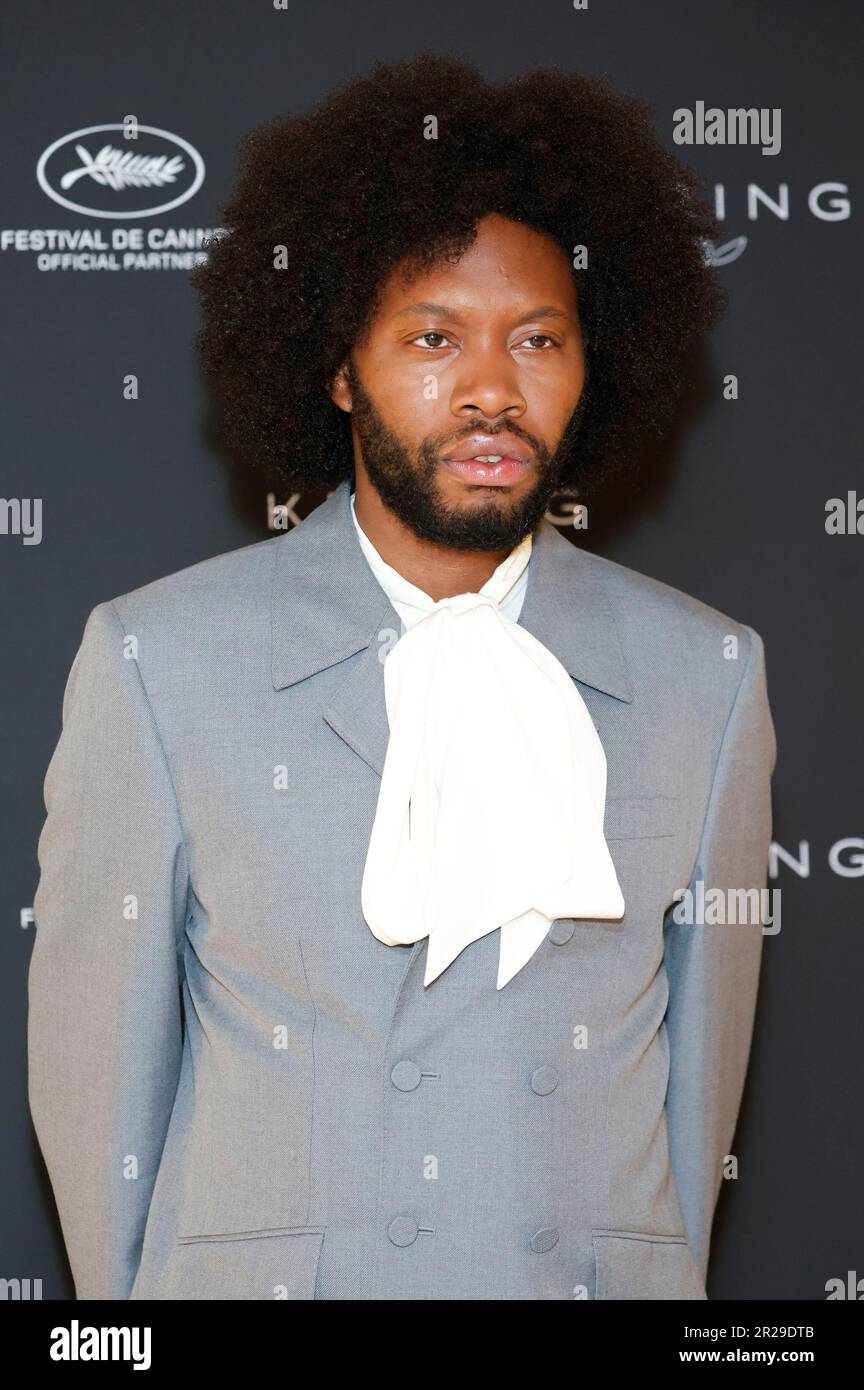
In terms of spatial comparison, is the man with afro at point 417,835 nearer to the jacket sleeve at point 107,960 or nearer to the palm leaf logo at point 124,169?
the jacket sleeve at point 107,960

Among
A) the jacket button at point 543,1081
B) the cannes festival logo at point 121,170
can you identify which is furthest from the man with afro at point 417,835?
the cannes festival logo at point 121,170

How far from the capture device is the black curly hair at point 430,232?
2184mm

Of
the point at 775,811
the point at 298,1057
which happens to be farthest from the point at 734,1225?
the point at 298,1057

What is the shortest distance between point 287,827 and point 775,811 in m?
1.09

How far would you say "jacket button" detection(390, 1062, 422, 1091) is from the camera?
6.29 ft

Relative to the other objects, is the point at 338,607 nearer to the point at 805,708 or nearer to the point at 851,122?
the point at 805,708

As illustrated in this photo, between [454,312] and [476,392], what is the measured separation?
0.44 ft

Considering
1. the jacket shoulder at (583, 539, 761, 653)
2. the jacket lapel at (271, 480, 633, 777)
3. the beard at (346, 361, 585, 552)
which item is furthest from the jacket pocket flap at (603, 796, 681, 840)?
the beard at (346, 361, 585, 552)

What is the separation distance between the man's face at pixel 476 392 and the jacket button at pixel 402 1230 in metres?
0.83

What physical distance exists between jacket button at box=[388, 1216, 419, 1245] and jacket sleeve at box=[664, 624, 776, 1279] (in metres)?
0.49

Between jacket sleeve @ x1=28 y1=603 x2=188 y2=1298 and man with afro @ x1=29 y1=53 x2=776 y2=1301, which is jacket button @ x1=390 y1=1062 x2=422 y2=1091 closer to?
man with afro @ x1=29 y1=53 x2=776 y2=1301

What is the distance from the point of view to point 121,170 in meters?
2.61

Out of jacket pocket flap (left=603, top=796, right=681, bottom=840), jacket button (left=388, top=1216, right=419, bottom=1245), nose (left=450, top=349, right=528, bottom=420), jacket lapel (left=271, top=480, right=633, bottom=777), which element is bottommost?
jacket button (left=388, top=1216, right=419, bottom=1245)

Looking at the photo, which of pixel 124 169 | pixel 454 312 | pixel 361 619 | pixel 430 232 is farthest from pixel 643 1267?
pixel 124 169
